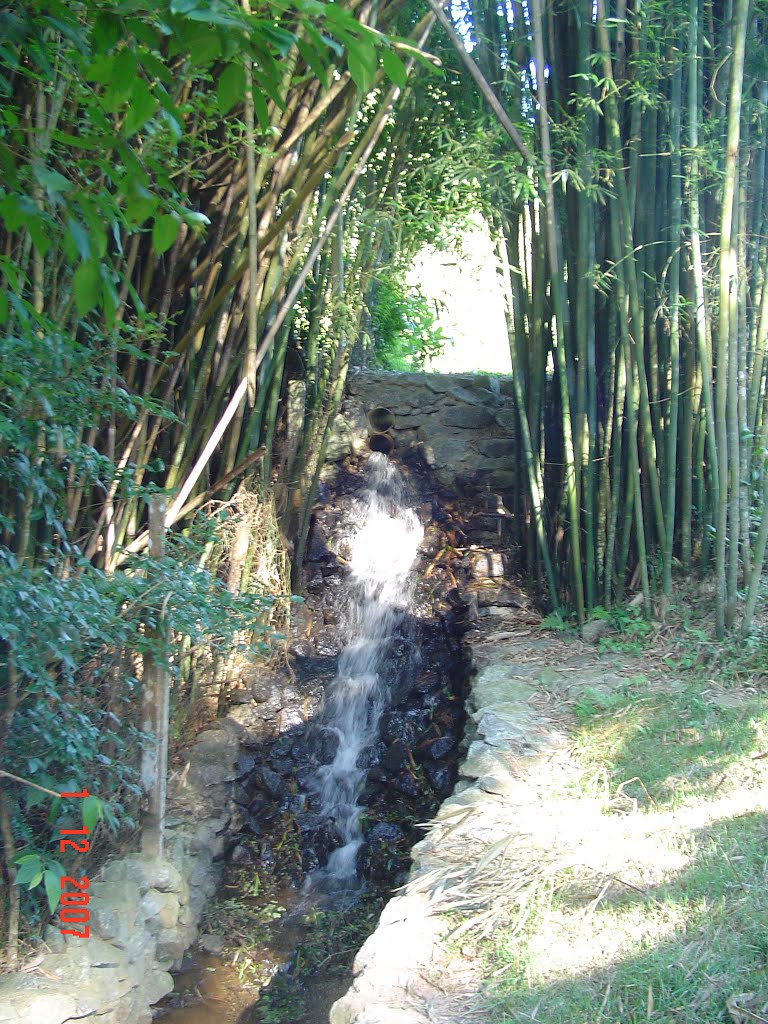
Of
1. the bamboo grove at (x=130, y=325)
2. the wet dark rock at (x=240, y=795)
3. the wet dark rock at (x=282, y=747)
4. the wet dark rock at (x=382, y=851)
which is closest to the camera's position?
the bamboo grove at (x=130, y=325)

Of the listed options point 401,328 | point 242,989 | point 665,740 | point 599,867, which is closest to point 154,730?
point 242,989

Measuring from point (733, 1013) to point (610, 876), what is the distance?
523 mm

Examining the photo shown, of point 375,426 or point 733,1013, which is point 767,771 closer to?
point 733,1013

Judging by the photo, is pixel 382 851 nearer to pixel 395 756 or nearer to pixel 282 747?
pixel 395 756

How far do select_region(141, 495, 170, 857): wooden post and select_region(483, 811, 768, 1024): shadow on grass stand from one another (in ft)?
3.99

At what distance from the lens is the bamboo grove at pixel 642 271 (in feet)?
11.9

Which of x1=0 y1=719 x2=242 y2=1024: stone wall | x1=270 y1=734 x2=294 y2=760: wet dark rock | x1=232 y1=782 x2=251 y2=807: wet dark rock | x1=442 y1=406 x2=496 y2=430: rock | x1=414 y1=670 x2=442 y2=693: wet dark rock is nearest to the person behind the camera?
x1=0 y1=719 x2=242 y2=1024: stone wall

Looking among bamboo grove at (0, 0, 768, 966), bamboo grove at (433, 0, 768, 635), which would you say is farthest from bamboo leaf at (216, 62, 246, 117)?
bamboo grove at (433, 0, 768, 635)

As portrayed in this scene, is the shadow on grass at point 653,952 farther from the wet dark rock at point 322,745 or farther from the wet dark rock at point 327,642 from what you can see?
the wet dark rock at point 327,642

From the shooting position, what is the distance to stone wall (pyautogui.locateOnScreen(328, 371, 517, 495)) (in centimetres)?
534

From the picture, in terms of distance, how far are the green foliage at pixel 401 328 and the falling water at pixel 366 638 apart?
77 cm

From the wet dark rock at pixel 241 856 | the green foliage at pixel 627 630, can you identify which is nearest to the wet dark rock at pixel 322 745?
the wet dark rock at pixel 241 856

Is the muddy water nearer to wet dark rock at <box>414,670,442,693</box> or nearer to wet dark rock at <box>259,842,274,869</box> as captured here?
wet dark rock at <box>259,842,274,869</box>
